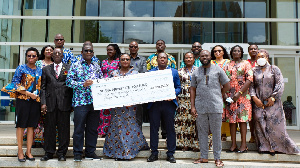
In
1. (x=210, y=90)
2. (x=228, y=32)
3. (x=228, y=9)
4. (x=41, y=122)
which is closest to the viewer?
(x=210, y=90)

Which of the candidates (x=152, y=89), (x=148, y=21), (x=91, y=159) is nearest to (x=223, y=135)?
(x=152, y=89)

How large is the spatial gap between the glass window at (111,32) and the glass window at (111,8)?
314mm

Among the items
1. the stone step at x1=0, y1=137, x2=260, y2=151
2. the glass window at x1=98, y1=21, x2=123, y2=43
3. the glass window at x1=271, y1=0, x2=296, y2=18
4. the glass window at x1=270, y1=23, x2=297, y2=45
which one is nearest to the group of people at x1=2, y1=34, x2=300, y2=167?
the stone step at x1=0, y1=137, x2=260, y2=151

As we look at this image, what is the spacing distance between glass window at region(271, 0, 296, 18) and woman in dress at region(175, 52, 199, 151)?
6.26 m

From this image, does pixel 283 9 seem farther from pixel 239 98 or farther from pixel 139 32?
pixel 239 98

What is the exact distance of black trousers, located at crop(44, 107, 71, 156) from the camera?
15.5ft

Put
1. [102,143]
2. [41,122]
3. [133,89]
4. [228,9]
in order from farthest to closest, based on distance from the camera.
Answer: [228,9] → [102,143] → [41,122] → [133,89]

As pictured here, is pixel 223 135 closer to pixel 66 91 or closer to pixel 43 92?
pixel 66 91

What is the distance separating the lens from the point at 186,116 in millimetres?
5062

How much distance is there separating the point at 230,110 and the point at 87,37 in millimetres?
6136

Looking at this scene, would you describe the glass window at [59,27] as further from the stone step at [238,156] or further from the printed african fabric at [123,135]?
the stone step at [238,156]

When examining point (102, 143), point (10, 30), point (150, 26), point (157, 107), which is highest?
point (150, 26)

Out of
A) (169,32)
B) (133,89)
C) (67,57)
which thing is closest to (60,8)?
(169,32)

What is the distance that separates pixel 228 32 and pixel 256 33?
1007 millimetres
